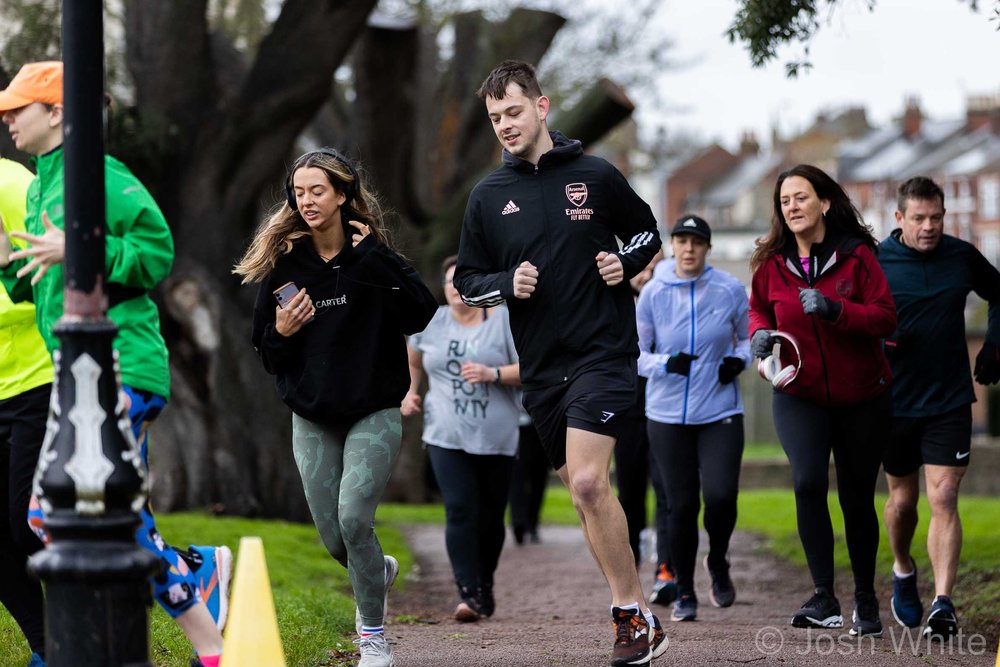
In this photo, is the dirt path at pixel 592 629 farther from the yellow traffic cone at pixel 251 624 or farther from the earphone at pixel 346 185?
the earphone at pixel 346 185

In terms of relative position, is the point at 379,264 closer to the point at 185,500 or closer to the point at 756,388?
the point at 185,500

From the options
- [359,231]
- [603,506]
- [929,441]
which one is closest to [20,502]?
[359,231]

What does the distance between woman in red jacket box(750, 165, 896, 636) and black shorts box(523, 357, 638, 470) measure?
1.47 meters

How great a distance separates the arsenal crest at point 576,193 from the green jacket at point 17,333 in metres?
2.11

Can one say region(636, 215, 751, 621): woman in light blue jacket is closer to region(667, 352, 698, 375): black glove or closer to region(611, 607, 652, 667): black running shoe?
region(667, 352, 698, 375): black glove

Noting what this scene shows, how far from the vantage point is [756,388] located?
112 ft

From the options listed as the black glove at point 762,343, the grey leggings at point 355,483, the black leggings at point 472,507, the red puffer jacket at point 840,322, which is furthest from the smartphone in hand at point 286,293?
the black leggings at point 472,507

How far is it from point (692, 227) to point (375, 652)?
384cm

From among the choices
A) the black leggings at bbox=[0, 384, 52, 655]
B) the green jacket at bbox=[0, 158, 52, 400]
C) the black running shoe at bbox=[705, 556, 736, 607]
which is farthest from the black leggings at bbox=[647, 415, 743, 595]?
the green jacket at bbox=[0, 158, 52, 400]

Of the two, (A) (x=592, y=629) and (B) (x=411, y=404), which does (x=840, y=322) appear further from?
(B) (x=411, y=404)

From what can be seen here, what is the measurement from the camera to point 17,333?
18.8 feet

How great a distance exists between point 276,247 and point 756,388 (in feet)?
93.7

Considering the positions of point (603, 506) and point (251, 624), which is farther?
point (603, 506)

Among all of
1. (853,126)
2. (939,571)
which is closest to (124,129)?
(939,571)
